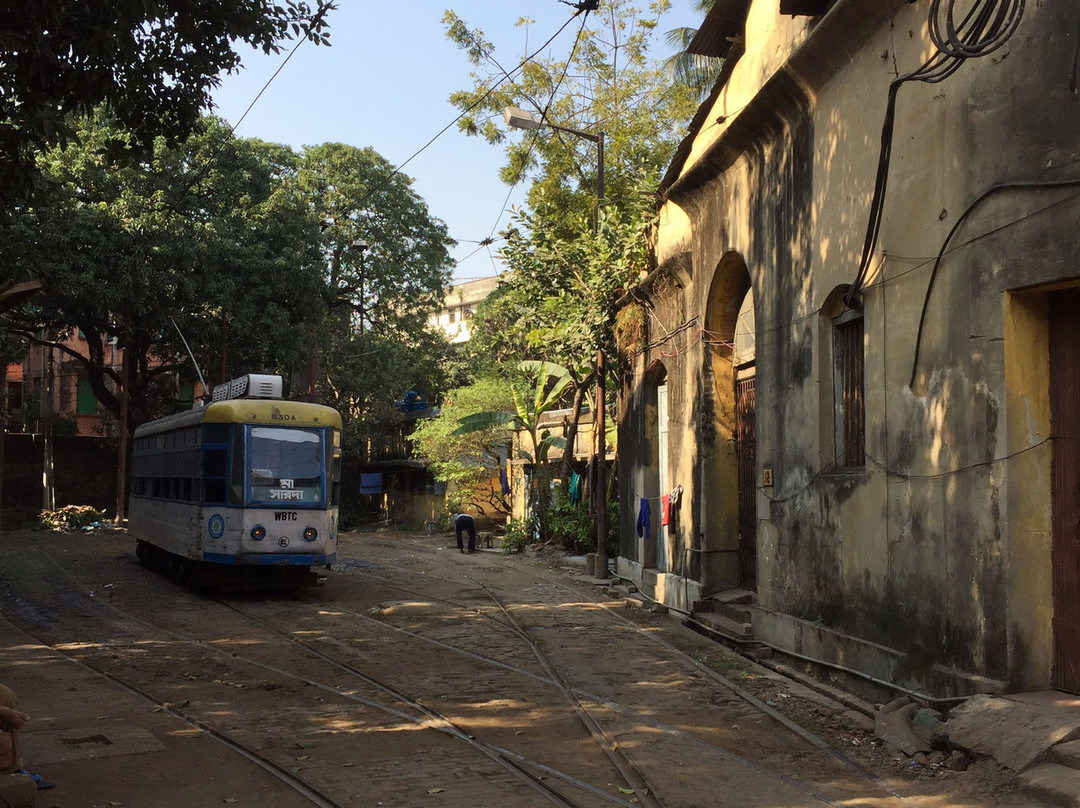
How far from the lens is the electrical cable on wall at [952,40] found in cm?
684

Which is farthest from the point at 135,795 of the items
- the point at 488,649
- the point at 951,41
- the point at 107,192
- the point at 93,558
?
the point at 107,192

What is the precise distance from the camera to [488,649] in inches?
450

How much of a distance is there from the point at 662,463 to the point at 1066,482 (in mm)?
10163

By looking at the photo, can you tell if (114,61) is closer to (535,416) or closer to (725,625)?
(725,625)

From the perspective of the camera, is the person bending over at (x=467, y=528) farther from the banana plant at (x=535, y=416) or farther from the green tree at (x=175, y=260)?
the green tree at (x=175, y=260)

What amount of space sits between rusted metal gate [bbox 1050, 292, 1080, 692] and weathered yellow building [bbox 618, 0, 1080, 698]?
0.01m

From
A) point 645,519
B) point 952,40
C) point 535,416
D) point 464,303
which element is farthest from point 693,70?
point 464,303

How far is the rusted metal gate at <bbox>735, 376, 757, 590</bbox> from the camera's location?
42.0 ft

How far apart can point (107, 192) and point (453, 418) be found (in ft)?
38.6

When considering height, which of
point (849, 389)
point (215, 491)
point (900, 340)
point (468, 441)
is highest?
point (468, 441)

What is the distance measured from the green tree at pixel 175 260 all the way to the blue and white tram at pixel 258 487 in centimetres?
1221

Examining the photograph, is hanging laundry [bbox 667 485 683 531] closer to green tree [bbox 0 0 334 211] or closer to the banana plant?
green tree [bbox 0 0 334 211]

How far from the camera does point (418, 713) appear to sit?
831cm

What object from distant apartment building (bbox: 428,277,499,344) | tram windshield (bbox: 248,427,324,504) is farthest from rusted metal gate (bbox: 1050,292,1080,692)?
distant apartment building (bbox: 428,277,499,344)
